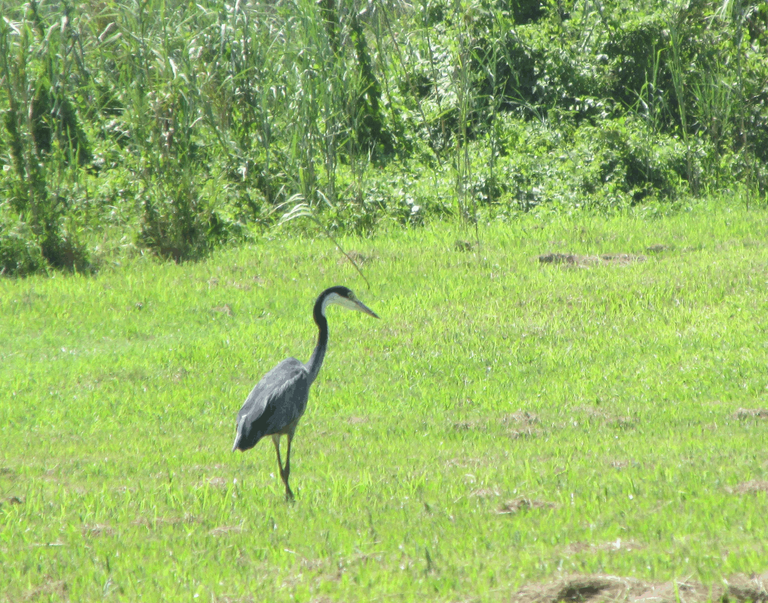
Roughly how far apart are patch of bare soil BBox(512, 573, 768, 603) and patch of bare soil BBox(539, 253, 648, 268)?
818cm

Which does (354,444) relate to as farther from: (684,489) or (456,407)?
(684,489)

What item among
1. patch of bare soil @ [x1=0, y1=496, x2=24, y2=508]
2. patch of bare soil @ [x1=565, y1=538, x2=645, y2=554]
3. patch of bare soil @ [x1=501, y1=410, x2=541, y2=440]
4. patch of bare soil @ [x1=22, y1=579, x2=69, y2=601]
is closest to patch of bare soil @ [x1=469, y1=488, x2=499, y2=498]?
patch of bare soil @ [x1=565, y1=538, x2=645, y2=554]

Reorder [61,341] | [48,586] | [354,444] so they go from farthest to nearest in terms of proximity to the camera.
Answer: [61,341] → [354,444] → [48,586]

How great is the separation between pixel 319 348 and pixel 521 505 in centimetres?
219

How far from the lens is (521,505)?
5.35 m

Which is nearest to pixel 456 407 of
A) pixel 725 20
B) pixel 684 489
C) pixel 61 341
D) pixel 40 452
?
pixel 684 489

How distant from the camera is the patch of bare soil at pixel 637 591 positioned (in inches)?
155

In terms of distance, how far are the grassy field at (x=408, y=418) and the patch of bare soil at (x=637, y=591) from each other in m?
0.10

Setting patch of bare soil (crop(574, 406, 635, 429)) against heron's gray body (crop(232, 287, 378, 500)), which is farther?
patch of bare soil (crop(574, 406, 635, 429))

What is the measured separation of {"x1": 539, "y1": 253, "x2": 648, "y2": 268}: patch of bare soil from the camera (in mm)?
12047

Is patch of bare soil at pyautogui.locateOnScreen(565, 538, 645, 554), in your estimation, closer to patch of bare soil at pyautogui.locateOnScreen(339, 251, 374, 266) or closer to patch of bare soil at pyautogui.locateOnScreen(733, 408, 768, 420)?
patch of bare soil at pyautogui.locateOnScreen(733, 408, 768, 420)

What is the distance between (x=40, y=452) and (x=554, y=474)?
401cm

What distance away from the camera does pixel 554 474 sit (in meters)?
5.88

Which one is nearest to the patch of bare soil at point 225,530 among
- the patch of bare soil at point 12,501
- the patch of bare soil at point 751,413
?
the patch of bare soil at point 12,501
